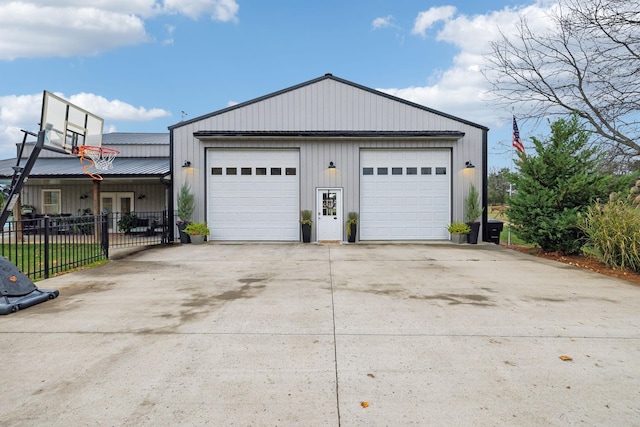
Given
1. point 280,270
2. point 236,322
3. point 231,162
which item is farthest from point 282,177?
point 236,322

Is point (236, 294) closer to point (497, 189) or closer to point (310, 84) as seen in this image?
point (310, 84)

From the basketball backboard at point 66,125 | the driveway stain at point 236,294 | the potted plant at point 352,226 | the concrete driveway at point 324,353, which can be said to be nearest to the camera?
the concrete driveway at point 324,353

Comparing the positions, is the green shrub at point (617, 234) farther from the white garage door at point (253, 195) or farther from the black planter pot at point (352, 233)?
the white garage door at point (253, 195)

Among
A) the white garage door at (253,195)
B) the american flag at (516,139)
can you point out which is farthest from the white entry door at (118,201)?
the american flag at (516,139)

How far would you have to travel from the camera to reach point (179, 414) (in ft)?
8.07

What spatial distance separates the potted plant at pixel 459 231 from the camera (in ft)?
41.3

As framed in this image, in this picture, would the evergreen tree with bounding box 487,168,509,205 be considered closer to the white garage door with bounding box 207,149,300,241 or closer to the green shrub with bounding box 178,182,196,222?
the white garage door with bounding box 207,149,300,241

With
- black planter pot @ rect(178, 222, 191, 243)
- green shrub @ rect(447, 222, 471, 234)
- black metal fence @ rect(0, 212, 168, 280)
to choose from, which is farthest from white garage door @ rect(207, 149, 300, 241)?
green shrub @ rect(447, 222, 471, 234)

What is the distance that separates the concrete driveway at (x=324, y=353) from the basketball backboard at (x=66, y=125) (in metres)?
2.41

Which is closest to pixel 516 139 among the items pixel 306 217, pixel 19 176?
pixel 306 217

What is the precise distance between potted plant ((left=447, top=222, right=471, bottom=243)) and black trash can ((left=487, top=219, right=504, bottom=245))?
47.5 inches

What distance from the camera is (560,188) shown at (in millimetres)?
9758

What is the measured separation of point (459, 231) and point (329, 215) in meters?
4.43

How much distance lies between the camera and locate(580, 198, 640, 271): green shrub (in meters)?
7.53
